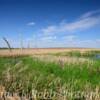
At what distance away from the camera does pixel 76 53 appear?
1750 inches

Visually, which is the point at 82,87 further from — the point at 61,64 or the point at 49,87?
the point at 61,64

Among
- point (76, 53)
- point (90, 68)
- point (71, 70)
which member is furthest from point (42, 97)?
point (76, 53)

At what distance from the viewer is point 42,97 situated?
8.35 metres

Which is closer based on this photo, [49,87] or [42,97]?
[42,97]

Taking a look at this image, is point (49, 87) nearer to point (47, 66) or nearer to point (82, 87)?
point (82, 87)

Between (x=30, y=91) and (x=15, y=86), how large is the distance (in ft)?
1.72

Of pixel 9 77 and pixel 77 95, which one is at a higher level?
pixel 9 77

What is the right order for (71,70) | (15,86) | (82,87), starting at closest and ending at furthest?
(15,86) → (82,87) → (71,70)

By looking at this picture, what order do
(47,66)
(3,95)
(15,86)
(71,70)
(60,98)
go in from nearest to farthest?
(3,95)
(60,98)
(15,86)
(71,70)
(47,66)

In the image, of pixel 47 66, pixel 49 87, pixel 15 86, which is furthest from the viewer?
pixel 47 66

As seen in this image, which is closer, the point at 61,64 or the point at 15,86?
the point at 15,86

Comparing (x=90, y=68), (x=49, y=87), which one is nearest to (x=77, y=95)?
(x=49, y=87)

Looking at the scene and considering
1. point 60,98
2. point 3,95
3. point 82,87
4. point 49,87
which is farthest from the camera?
A: point 82,87

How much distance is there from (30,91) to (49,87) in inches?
47.8
